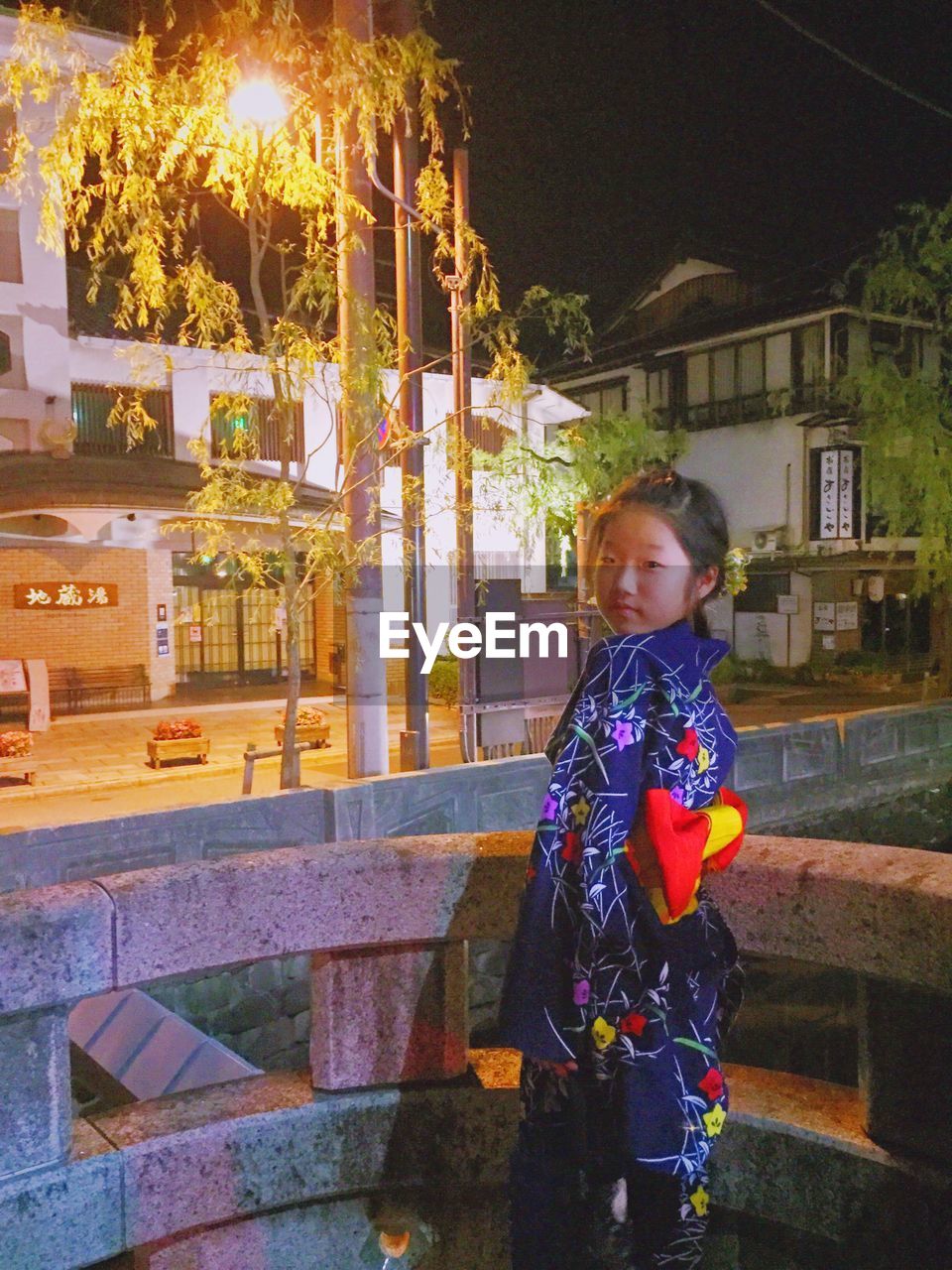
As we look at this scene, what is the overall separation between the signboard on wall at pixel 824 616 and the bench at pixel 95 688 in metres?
→ 18.6

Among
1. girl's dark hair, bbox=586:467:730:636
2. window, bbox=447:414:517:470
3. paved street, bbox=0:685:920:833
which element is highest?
window, bbox=447:414:517:470

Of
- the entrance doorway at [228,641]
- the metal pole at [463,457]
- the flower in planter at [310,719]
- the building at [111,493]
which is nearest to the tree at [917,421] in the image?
the building at [111,493]

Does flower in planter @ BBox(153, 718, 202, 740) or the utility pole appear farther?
flower in planter @ BBox(153, 718, 202, 740)

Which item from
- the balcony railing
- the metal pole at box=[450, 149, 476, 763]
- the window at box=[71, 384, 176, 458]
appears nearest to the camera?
the metal pole at box=[450, 149, 476, 763]

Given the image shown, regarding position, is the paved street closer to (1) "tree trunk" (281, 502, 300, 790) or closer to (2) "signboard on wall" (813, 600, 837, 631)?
(1) "tree trunk" (281, 502, 300, 790)

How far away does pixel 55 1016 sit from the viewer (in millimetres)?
2373

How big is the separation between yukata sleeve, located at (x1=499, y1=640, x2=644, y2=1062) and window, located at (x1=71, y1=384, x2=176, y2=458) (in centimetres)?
1761

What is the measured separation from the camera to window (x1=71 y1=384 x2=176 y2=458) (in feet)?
59.7

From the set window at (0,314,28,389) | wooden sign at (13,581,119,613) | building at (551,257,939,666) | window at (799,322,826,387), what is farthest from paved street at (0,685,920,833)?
window at (799,322,826,387)

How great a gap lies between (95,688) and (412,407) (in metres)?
11.8

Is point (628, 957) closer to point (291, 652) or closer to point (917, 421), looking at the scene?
point (291, 652)

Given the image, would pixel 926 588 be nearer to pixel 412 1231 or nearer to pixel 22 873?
pixel 22 873

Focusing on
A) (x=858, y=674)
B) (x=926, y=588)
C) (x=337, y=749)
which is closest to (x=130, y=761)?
(x=337, y=749)

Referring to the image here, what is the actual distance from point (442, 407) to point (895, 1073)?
1997 centimetres
